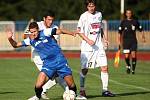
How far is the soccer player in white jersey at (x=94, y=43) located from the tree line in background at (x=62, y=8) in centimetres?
3908

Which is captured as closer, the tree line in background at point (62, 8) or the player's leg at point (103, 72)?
the player's leg at point (103, 72)

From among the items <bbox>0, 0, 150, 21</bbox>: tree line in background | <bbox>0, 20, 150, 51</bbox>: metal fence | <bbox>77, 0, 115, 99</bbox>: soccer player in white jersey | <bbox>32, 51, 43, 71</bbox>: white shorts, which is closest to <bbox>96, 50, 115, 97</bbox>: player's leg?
<bbox>77, 0, 115, 99</bbox>: soccer player in white jersey

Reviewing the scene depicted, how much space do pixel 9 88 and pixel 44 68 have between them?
12.6ft

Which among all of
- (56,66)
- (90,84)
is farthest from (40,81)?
(90,84)

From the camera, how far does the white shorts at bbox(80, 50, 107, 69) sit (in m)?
15.3

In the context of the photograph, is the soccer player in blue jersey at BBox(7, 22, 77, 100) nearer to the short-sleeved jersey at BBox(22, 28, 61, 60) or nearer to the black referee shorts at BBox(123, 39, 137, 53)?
the short-sleeved jersey at BBox(22, 28, 61, 60)

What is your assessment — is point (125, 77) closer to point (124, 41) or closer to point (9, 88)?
point (124, 41)

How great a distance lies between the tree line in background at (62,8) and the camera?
5631cm

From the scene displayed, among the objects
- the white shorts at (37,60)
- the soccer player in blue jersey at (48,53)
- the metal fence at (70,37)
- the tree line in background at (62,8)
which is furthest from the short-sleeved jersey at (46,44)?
the tree line in background at (62,8)

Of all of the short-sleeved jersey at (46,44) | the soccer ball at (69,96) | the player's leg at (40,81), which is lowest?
the soccer ball at (69,96)

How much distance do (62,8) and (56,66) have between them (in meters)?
43.4

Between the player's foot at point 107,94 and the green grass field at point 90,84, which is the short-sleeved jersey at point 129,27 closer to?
the green grass field at point 90,84

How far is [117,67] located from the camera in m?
25.9

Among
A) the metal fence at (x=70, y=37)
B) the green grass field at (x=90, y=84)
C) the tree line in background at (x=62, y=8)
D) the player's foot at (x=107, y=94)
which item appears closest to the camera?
the player's foot at (x=107, y=94)
